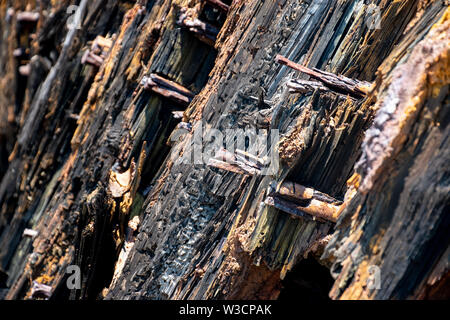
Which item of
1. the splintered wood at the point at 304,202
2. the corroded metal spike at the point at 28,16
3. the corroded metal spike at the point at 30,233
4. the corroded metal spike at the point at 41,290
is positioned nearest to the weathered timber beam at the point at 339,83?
the splintered wood at the point at 304,202

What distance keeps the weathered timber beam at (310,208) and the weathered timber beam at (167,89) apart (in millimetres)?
2252

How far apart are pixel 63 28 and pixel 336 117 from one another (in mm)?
6393

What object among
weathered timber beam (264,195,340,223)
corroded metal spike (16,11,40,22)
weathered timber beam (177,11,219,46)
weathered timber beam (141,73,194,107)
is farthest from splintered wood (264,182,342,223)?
corroded metal spike (16,11,40,22)

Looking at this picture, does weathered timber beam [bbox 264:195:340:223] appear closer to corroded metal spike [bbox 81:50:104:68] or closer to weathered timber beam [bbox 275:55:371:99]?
weathered timber beam [bbox 275:55:371:99]

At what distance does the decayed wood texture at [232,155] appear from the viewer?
325 centimetres

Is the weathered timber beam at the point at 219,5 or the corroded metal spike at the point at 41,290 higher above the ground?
the weathered timber beam at the point at 219,5

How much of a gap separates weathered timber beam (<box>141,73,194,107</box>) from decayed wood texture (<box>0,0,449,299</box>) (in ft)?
0.05

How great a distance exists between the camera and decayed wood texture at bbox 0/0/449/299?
325 centimetres

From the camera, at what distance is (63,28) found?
9062 mm

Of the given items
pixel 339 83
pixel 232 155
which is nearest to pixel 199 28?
pixel 232 155

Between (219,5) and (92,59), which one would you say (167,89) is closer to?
(219,5)

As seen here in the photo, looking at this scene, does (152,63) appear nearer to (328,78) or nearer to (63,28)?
(328,78)

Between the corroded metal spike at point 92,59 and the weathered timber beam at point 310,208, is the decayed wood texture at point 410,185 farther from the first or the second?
the corroded metal spike at point 92,59
